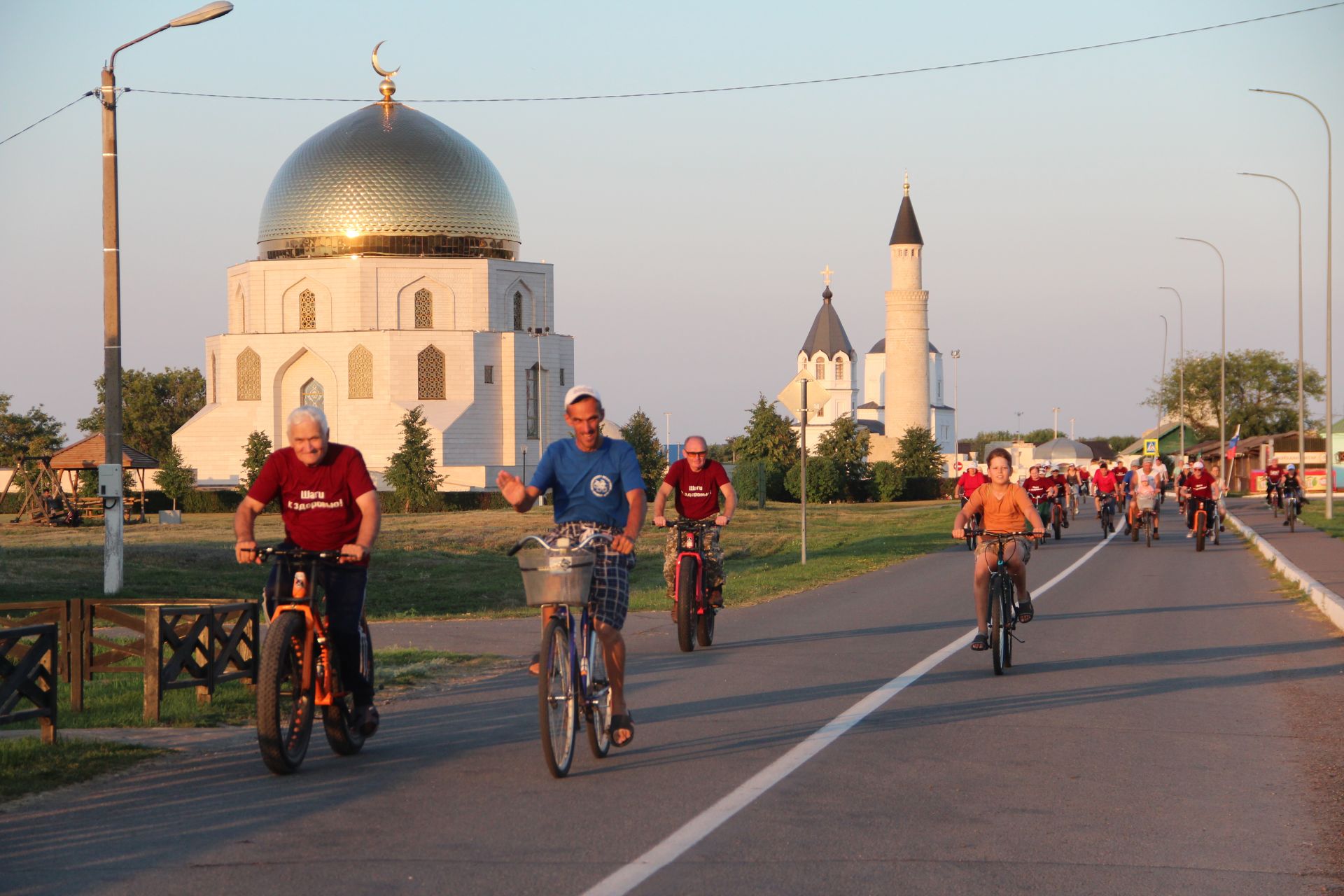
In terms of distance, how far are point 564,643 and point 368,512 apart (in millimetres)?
1188

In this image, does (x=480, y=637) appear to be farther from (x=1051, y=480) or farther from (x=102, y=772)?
(x=1051, y=480)

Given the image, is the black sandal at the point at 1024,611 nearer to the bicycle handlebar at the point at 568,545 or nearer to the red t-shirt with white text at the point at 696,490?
the red t-shirt with white text at the point at 696,490

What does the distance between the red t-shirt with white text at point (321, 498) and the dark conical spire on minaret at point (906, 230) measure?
102451 millimetres

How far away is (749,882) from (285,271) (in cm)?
7511

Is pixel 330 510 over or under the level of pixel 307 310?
under

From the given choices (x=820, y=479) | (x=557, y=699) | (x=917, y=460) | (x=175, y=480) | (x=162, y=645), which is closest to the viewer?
(x=557, y=699)

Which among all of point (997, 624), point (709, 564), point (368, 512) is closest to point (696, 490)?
point (709, 564)

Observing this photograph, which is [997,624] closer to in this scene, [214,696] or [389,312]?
[214,696]

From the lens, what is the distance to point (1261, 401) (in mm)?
112188

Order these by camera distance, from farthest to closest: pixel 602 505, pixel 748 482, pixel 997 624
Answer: pixel 748 482, pixel 997 624, pixel 602 505

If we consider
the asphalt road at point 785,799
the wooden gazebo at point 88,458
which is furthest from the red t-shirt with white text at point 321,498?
the wooden gazebo at point 88,458

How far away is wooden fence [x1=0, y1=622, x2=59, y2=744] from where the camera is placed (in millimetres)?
7703

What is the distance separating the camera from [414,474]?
6681cm

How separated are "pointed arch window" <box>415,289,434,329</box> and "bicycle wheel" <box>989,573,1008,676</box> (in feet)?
222
